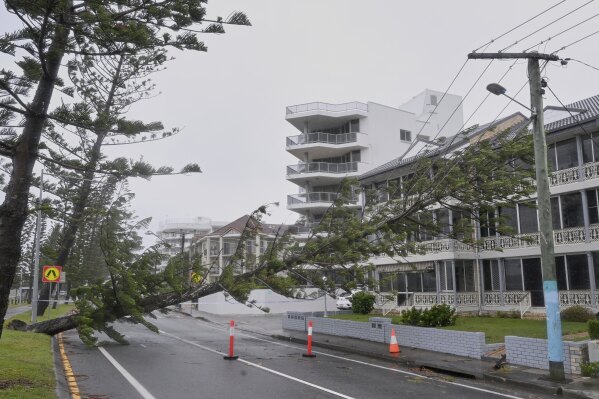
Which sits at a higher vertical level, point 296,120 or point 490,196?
point 296,120

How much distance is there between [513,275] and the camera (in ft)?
85.5

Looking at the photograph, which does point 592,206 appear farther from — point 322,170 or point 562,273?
point 322,170

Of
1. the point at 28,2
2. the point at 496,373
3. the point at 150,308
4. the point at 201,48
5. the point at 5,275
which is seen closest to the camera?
the point at 28,2

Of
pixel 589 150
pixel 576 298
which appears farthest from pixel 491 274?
pixel 589 150

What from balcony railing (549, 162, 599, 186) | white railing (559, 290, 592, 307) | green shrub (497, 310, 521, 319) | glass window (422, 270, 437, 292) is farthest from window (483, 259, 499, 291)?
balcony railing (549, 162, 599, 186)

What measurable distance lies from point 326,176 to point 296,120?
5741 millimetres

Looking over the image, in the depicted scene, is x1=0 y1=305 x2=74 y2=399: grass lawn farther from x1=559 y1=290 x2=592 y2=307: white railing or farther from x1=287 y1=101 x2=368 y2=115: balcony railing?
x1=287 y1=101 x2=368 y2=115: balcony railing

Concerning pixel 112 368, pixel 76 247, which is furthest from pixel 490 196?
pixel 76 247

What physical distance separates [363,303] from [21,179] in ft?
72.4

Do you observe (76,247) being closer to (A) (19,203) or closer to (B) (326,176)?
(B) (326,176)

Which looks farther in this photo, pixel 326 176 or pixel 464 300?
pixel 326 176

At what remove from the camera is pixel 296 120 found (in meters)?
47.1

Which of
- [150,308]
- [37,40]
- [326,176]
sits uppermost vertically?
[326,176]

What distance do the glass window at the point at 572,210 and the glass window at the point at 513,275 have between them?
127 inches
